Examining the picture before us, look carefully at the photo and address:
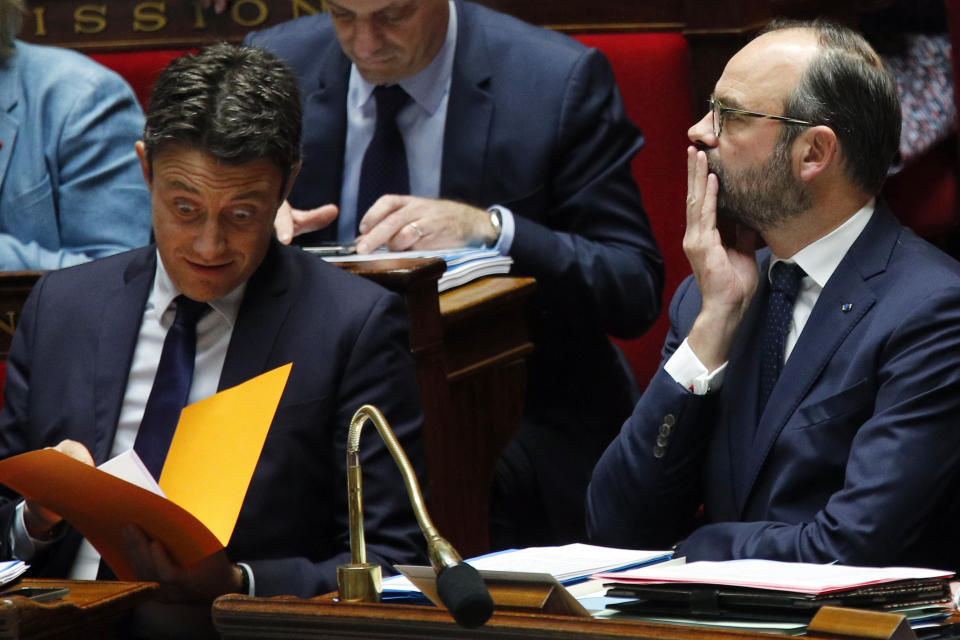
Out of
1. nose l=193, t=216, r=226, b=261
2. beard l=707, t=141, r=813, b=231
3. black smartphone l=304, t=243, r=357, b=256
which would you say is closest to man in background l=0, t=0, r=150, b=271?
black smartphone l=304, t=243, r=357, b=256

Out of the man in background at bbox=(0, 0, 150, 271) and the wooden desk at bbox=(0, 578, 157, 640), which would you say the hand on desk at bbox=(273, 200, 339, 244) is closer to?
the man in background at bbox=(0, 0, 150, 271)

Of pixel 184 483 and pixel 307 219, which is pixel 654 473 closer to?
pixel 184 483

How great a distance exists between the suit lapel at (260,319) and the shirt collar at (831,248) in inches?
29.9

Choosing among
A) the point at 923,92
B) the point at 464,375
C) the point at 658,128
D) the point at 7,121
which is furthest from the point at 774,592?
the point at 7,121

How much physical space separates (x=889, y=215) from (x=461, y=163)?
3.68ft

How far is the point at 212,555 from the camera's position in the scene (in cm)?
196

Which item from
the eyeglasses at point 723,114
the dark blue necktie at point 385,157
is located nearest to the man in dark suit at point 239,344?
the eyeglasses at point 723,114

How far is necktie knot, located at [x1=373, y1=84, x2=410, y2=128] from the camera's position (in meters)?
3.09

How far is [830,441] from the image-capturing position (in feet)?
6.70

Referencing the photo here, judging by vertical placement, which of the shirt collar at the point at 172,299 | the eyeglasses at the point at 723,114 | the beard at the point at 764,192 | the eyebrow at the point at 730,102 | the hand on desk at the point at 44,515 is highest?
the eyebrow at the point at 730,102

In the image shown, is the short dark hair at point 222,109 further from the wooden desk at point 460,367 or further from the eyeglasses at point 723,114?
the eyeglasses at point 723,114

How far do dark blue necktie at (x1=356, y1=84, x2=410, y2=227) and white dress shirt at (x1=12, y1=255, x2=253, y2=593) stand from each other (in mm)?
828

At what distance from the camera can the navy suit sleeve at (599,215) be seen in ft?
9.75

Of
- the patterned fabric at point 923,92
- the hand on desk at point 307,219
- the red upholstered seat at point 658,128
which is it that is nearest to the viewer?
the hand on desk at point 307,219
